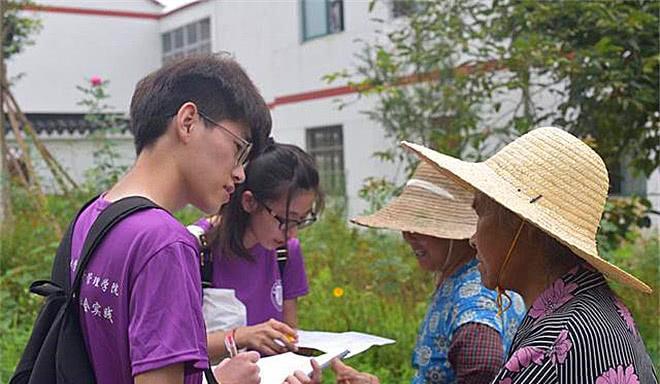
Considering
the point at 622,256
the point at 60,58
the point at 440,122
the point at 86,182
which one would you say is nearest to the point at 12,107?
the point at 86,182

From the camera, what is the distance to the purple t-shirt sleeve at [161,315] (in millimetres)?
1502

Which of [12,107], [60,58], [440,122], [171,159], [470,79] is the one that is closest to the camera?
[171,159]

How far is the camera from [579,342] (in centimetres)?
154

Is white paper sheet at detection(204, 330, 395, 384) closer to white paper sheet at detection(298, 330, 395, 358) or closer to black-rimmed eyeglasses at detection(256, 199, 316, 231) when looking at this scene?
white paper sheet at detection(298, 330, 395, 358)

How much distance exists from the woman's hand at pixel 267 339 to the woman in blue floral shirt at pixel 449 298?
0.54 feet

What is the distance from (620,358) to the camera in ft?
5.12

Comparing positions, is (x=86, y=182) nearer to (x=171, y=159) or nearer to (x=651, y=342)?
(x=651, y=342)

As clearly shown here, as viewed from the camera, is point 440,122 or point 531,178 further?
point 440,122

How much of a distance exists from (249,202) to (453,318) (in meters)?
0.79

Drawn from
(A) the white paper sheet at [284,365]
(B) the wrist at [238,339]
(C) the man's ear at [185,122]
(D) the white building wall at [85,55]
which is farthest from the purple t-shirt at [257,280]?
(D) the white building wall at [85,55]

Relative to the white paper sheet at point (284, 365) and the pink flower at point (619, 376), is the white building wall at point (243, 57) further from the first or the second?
the pink flower at point (619, 376)

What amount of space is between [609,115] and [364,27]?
743 cm

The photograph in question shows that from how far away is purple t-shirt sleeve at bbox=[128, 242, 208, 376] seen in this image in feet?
4.93

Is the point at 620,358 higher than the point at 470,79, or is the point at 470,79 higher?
the point at 470,79
